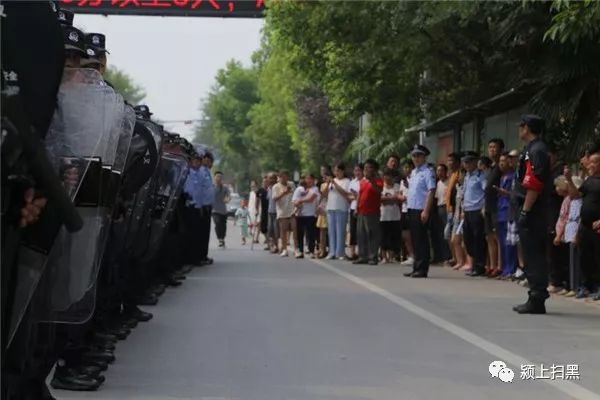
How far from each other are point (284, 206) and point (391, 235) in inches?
127

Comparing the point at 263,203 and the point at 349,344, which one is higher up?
the point at 263,203

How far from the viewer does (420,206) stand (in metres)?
15.1

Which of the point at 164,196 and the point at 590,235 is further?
the point at 590,235

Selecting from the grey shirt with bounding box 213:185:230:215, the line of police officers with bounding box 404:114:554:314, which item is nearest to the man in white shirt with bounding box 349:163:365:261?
the grey shirt with bounding box 213:185:230:215

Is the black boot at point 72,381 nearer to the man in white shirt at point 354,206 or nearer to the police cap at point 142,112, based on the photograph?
the police cap at point 142,112

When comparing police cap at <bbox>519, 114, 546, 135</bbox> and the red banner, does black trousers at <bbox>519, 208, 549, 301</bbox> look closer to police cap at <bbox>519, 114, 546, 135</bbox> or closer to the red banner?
police cap at <bbox>519, 114, 546, 135</bbox>

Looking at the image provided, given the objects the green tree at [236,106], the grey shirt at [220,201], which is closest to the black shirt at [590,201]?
the grey shirt at [220,201]

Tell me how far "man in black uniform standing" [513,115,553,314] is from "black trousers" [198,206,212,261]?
7.30 metres

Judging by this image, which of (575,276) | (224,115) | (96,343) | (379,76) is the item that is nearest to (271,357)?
(96,343)

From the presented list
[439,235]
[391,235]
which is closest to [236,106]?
[391,235]

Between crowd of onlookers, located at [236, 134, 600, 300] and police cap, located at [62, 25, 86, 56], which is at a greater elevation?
police cap, located at [62, 25, 86, 56]

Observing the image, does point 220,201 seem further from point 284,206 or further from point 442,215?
point 442,215

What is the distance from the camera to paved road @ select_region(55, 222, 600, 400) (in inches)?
265

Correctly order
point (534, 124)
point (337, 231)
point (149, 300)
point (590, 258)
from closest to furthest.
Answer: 1. point (534, 124)
2. point (149, 300)
3. point (590, 258)
4. point (337, 231)
